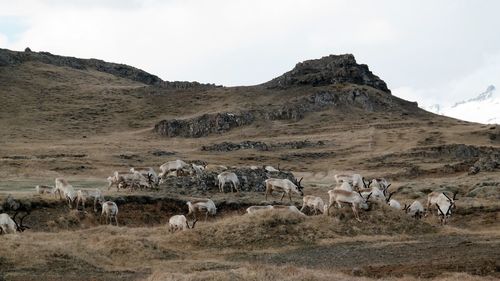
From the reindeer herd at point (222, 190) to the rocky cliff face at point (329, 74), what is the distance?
80122 mm

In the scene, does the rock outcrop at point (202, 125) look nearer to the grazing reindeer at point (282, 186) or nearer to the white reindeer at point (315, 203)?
the grazing reindeer at point (282, 186)

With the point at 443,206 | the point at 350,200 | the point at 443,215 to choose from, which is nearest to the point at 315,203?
the point at 350,200

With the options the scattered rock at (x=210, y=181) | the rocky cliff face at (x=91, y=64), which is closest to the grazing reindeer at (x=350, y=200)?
the scattered rock at (x=210, y=181)

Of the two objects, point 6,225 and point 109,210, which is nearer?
point 6,225

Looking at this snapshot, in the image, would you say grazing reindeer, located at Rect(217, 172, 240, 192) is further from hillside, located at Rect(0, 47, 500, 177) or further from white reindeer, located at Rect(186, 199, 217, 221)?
hillside, located at Rect(0, 47, 500, 177)

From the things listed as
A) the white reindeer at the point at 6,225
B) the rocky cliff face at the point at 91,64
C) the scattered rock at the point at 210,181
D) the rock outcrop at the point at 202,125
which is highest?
the rocky cliff face at the point at 91,64

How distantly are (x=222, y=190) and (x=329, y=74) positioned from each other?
8791 centimetres

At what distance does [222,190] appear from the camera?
38.5m

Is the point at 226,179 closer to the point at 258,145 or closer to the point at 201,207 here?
the point at 201,207

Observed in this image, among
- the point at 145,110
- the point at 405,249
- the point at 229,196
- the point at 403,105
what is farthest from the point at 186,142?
the point at 405,249

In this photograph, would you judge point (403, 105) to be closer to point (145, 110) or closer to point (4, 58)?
point (145, 110)

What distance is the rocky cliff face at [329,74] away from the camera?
4811 inches

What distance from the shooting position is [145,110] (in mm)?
118625

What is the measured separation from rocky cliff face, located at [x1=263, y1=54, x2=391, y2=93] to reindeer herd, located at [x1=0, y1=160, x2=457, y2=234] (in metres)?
80.1
